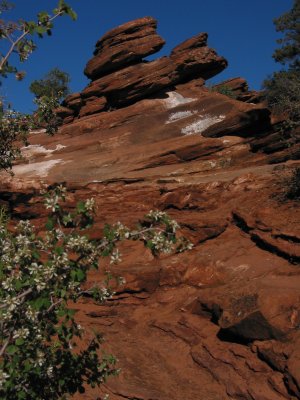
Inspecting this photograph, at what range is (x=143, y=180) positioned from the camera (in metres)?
14.3

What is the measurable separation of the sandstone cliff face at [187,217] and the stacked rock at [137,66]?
0.25 feet

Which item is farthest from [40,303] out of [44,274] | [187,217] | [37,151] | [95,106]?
[95,106]

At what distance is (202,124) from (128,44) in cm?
778

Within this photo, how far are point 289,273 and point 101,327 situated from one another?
12.1 ft

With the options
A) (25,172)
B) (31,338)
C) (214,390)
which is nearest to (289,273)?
(214,390)

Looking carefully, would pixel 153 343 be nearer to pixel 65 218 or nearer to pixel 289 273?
pixel 289 273

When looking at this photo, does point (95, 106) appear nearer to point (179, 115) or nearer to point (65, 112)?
point (65, 112)

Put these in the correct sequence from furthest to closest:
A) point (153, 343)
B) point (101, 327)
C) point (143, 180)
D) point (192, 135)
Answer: point (192, 135)
point (143, 180)
point (101, 327)
point (153, 343)

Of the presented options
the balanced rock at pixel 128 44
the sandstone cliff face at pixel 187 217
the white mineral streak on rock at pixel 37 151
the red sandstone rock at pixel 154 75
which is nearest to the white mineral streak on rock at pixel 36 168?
the sandstone cliff face at pixel 187 217

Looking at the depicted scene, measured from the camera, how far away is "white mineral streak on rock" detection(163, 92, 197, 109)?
20.9 metres

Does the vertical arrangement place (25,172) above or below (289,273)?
above

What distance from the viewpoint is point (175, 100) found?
21.3 metres

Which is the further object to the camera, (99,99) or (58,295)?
(99,99)

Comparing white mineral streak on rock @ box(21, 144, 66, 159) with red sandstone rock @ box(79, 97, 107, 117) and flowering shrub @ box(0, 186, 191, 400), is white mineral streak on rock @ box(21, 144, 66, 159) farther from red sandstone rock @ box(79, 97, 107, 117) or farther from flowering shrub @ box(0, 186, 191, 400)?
flowering shrub @ box(0, 186, 191, 400)
